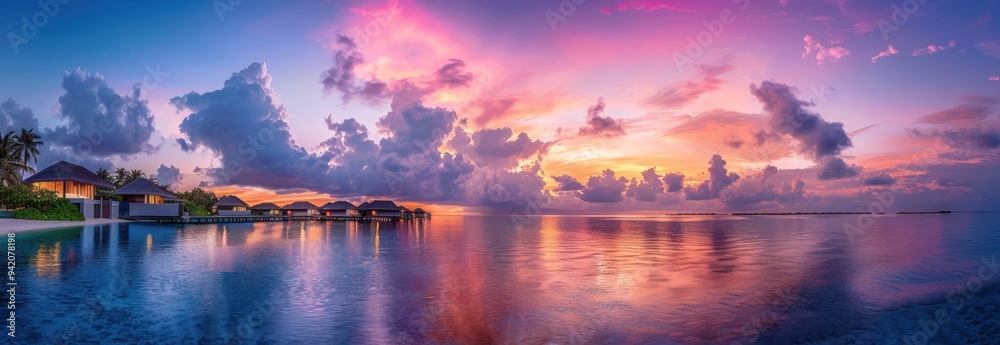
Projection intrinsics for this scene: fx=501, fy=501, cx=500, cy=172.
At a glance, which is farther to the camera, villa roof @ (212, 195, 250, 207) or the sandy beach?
villa roof @ (212, 195, 250, 207)

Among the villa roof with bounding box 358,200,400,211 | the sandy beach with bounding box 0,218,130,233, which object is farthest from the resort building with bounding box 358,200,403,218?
the sandy beach with bounding box 0,218,130,233

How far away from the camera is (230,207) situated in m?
103

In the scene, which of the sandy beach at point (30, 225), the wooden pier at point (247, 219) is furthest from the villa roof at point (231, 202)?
the sandy beach at point (30, 225)

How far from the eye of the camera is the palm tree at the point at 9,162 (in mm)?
61834

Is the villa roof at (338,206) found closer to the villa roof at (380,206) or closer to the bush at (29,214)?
the villa roof at (380,206)

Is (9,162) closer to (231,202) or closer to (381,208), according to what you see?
(231,202)

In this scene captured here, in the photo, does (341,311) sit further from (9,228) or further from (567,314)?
(9,228)

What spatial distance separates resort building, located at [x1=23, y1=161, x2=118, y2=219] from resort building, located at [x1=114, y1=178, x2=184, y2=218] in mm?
3460

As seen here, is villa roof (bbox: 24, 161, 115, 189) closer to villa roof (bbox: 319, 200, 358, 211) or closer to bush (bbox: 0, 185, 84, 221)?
bush (bbox: 0, 185, 84, 221)

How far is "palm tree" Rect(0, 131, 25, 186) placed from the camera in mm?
61834

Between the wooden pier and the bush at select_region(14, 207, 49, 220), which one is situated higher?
the bush at select_region(14, 207, 49, 220)

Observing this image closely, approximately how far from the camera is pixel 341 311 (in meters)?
15.3

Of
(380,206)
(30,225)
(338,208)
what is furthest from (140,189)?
(380,206)

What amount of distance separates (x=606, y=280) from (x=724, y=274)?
6489mm
